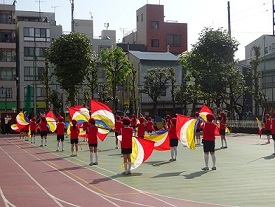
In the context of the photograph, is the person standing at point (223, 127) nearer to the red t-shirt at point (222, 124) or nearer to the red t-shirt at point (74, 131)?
the red t-shirt at point (222, 124)

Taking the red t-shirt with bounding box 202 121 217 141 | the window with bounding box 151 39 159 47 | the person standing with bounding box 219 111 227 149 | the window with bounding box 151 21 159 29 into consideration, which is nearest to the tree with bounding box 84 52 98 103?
the window with bounding box 151 39 159 47

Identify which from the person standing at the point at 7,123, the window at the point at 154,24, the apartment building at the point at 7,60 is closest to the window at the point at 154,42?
the window at the point at 154,24

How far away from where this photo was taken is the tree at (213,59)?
47.4 meters

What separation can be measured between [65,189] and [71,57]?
1515 inches

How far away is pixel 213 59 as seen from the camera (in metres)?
48.2

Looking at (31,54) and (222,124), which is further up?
(31,54)

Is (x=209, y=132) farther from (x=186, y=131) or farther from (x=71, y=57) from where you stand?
(x=71, y=57)

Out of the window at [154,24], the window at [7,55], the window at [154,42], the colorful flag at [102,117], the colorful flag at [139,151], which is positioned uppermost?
the window at [154,24]

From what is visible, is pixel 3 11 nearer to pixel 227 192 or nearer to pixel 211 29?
pixel 211 29

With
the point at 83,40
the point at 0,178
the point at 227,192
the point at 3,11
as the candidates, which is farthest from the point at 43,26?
the point at 227,192

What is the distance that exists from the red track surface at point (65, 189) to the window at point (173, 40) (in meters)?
60.8

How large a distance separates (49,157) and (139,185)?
11397 millimetres

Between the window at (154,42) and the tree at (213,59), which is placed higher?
the window at (154,42)

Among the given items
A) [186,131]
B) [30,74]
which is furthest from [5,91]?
[186,131]
